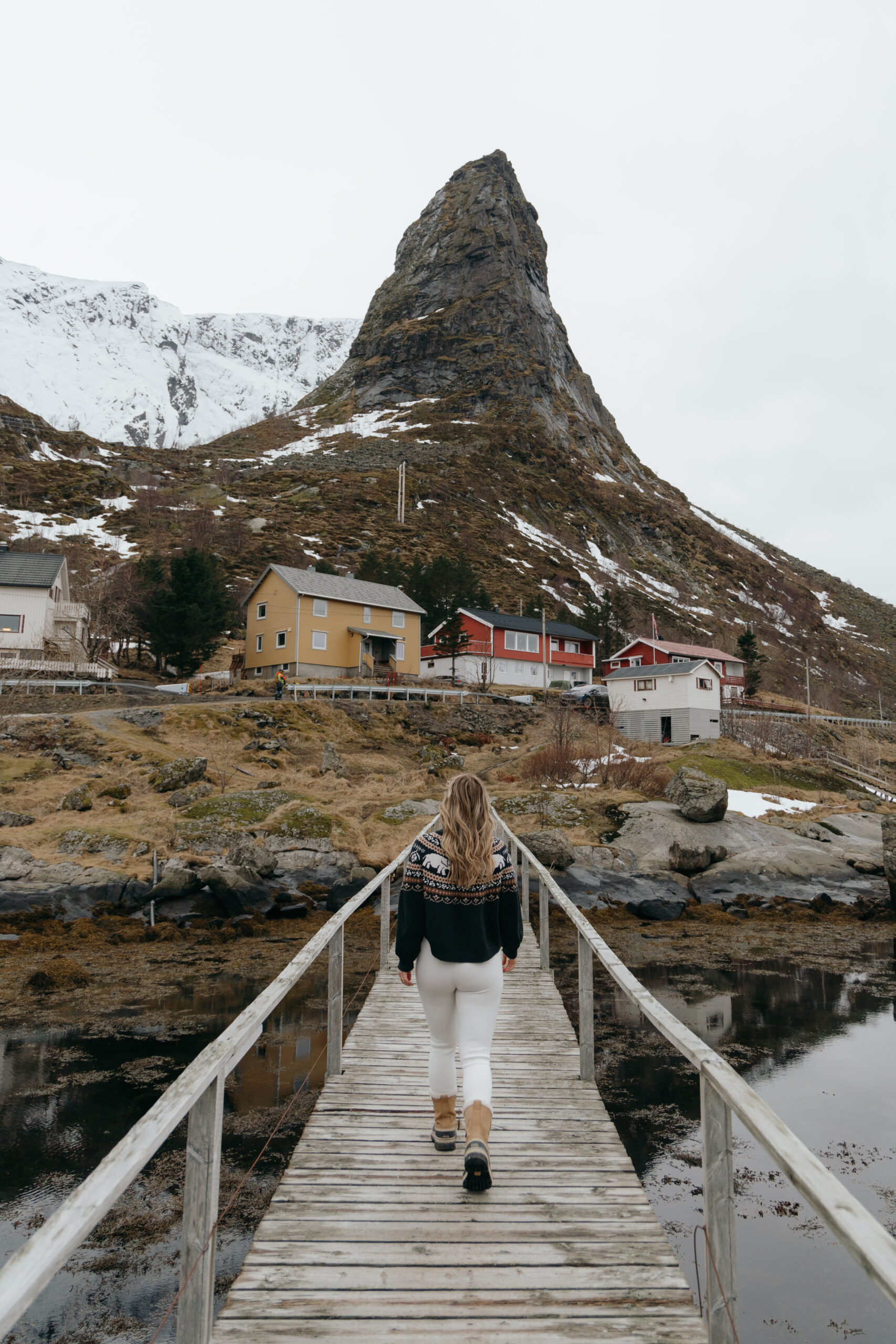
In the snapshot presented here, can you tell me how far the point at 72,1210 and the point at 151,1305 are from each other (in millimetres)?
4873

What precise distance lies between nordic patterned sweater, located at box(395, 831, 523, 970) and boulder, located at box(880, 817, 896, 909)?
68.9 ft

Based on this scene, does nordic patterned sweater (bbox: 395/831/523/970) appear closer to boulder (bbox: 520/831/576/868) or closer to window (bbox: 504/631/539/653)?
boulder (bbox: 520/831/576/868)

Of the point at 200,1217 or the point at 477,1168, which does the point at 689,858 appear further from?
the point at 200,1217

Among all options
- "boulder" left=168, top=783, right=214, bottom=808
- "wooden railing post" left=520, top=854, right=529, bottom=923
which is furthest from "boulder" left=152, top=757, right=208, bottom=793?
"wooden railing post" left=520, top=854, right=529, bottom=923

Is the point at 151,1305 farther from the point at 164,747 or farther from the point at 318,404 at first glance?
the point at 318,404

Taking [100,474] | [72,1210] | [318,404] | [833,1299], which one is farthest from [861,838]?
[318,404]

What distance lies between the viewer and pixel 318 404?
484 ft

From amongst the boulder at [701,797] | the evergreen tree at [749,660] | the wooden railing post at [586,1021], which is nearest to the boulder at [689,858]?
the boulder at [701,797]

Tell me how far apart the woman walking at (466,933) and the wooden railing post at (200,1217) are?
143 centimetres

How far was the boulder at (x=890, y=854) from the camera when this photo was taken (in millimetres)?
21547

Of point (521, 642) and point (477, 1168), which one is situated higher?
point (521, 642)

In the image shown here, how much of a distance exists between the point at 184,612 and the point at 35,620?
25.8 ft

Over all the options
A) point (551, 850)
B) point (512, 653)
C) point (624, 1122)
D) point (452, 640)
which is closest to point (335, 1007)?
point (624, 1122)

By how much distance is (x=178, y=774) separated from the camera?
965 inches
